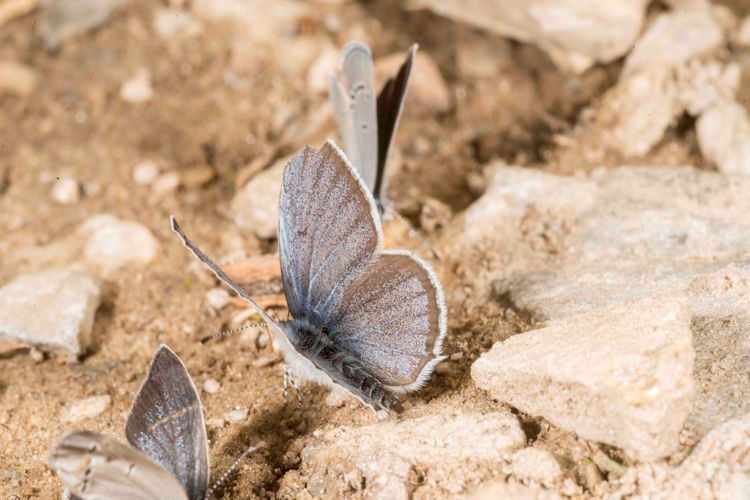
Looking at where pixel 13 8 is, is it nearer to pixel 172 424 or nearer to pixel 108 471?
pixel 172 424

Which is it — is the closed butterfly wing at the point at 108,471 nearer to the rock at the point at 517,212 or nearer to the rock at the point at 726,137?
the rock at the point at 517,212

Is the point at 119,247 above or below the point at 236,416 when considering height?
below

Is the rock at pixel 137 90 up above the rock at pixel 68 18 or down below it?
below

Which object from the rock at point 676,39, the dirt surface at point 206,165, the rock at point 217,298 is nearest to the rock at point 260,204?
the dirt surface at point 206,165

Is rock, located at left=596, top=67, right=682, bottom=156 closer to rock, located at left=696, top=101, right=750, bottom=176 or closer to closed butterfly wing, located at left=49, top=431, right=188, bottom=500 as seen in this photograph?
rock, located at left=696, top=101, right=750, bottom=176

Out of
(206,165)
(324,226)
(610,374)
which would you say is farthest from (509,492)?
(206,165)
